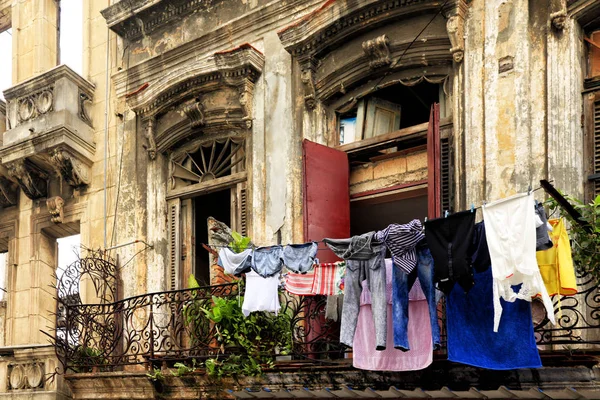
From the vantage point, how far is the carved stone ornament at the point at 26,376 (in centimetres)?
1264

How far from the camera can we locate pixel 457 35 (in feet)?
33.1

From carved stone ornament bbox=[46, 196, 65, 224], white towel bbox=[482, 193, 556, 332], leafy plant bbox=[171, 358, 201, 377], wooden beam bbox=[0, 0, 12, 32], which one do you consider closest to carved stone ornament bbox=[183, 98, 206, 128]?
carved stone ornament bbox=[46, 196, 65, 224]

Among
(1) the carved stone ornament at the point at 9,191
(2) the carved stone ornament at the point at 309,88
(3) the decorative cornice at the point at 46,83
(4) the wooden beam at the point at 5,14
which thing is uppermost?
(4) the wooden beam at the point at 5,14

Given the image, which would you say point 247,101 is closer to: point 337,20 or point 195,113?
point 195,113

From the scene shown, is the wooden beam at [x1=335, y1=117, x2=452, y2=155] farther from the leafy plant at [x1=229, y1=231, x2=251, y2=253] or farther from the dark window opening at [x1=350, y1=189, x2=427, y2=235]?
the leafy plant at [x1=229, y1=231, x2=251, y2=253]

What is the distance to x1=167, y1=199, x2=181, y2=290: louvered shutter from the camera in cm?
1262

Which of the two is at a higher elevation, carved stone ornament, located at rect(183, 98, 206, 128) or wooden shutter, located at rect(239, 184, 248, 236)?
carved stone ornament, located at rect(183, 98, 206, 128)

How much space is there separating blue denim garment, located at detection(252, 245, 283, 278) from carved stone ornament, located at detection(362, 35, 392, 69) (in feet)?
8.25

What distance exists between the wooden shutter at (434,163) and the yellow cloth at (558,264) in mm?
1596

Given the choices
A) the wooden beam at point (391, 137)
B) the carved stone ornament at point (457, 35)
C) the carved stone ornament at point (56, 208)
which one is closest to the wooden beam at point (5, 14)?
the carved stone ornament at point (56, 208)

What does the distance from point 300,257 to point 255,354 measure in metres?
1.27

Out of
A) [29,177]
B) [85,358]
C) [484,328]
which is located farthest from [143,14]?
[484,328]

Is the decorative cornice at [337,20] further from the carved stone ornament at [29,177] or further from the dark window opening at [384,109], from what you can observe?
the carved stone ornament at [29,177]

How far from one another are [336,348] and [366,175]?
206 cm
